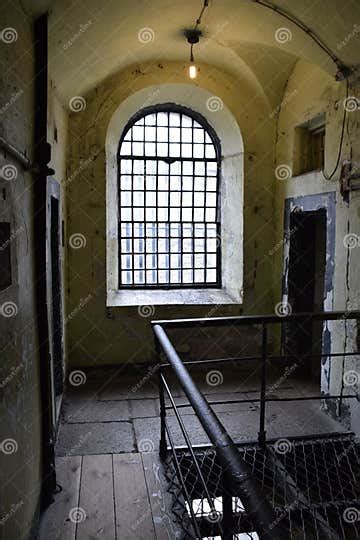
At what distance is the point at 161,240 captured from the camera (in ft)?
20.1

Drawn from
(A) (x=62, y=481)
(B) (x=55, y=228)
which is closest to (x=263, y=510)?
(A) (x=62, y=481)

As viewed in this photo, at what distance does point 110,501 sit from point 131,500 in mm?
134

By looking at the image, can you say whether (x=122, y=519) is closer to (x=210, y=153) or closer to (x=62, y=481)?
(x=62, y=481)

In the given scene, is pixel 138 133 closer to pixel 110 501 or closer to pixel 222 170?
pixel 222 170

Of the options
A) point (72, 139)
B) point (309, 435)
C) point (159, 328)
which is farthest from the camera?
point (72, 139)

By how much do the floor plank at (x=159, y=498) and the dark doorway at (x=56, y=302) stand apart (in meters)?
1.15

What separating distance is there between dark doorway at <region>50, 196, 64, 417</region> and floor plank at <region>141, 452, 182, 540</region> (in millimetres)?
1150

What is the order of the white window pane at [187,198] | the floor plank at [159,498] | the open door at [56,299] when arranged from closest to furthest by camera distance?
the floor plank at [159,498], the open door at [56,299], the white window pane at [187,198]

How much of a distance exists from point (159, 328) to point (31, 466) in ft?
3.59

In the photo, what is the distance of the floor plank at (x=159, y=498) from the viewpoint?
2.67m

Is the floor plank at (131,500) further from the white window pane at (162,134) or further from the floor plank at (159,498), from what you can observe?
the white window pane at (162,134)

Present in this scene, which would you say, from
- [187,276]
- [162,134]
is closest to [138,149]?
[162,134]

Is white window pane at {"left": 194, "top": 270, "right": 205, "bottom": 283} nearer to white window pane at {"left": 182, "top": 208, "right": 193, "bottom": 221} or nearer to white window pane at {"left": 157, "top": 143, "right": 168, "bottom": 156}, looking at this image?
white window pane at {"left": 182, "top": 208, "right": 193, "bottom": 221}

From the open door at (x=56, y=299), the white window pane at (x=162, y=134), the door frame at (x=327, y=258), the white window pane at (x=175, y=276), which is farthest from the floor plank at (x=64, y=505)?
the white window pane at (x=162, y=134)
